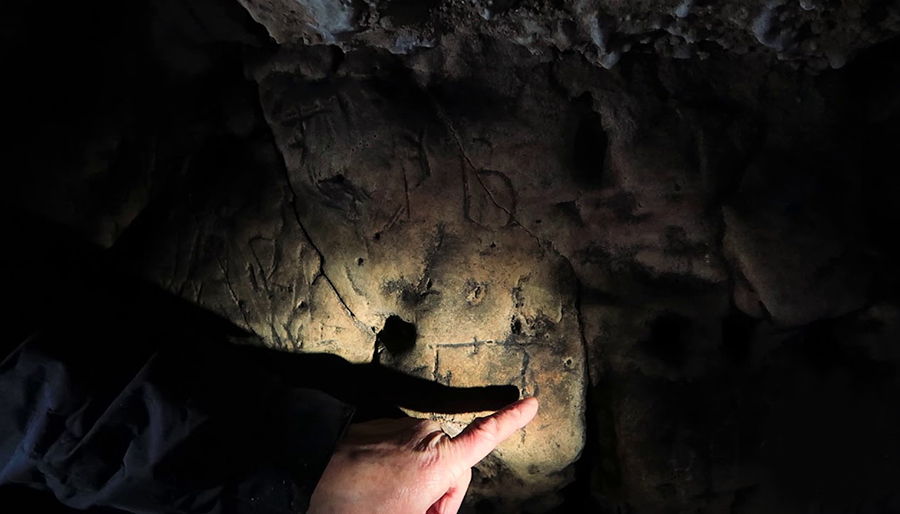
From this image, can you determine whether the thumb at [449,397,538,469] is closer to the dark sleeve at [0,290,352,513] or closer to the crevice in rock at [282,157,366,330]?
A: the dark sleeve at [0,290,352,513]

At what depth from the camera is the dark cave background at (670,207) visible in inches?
43.5

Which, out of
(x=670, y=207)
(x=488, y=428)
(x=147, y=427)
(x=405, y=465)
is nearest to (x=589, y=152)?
(x=670, y=207)

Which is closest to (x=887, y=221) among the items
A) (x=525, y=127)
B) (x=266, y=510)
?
(x=525, y=127)

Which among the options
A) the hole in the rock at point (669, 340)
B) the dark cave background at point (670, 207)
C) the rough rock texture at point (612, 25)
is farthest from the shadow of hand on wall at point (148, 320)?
the rough rock texture at point (612, 25)

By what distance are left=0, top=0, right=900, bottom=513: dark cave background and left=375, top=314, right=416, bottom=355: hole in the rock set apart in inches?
15.9

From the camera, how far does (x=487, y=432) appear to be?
1.25 metres

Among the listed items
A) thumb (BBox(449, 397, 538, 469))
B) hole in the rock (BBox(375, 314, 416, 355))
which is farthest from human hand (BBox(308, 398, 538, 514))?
hole in the rock (BBox(375, 314, 416, 355))

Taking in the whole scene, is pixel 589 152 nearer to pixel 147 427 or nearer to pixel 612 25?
pixel 612 25

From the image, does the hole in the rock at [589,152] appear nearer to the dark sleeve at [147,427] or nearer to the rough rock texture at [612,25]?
the rough rock texture at [612,25]

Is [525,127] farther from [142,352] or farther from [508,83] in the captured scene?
[142,352]

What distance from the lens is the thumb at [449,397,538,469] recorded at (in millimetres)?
1245

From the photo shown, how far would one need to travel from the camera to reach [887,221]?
117 cm

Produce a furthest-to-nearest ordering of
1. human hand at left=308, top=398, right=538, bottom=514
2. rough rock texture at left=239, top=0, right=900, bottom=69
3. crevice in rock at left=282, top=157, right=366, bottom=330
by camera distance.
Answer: crevice in rock at left=282, top=157, right=366, bottom=330 < human hand at left=308, top=398, right=538, bottom=514 < rough rock texture at left=239, top=0, right=900, bottom=69

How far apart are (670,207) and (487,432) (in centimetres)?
58
